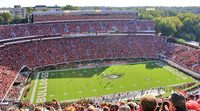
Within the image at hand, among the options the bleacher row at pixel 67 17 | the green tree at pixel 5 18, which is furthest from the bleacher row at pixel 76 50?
the green tree at pixel 5 18

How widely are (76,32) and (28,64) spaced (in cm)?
1403

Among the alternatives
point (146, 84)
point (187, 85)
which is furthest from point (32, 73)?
point (187, 85)

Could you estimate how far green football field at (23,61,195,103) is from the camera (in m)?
36.0

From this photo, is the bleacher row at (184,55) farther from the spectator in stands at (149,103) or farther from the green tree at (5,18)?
the spectator in stands at (149,103)

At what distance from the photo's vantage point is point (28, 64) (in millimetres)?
45781

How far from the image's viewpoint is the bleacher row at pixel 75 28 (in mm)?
51312

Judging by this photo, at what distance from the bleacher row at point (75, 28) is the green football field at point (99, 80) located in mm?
11106

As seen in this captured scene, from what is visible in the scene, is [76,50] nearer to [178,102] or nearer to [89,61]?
[89,61]

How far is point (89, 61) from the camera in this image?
164ft

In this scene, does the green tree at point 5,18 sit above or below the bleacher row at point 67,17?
below

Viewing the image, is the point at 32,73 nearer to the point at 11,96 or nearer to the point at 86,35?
the point at 11,96

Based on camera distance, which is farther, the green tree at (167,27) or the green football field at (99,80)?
the green tree at (167,27)

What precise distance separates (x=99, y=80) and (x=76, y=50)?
12553 mm

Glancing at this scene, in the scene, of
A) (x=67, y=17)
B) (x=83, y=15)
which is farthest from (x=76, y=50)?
(x=83, y=15)
